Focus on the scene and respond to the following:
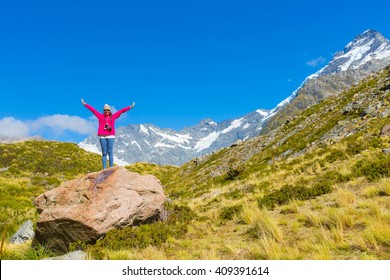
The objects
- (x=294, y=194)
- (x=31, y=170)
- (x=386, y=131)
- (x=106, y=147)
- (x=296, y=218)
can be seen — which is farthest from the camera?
(x=31, y=170)

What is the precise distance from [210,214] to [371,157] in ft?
27.4

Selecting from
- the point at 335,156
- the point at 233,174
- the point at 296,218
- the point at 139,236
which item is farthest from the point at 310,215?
the point at 233,174

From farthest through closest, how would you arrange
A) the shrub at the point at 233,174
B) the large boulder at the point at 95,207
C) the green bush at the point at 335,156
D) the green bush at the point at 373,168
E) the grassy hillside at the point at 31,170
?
the shrub at the point at 233,174 → the grassy hillside at the point at 31,170 → the green bush at the point at 335,156 → the green bush at the point at 373,168 → the large boulder at the point at 95,207

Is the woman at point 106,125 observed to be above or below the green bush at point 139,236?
above

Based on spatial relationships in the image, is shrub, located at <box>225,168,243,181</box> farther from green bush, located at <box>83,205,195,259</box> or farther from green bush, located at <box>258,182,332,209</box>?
green bush, located at <box>83,205,195,259</box>

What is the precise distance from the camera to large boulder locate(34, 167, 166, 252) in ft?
34.4

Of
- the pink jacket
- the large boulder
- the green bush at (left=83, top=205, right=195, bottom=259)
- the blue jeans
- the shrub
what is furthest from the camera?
the shrub

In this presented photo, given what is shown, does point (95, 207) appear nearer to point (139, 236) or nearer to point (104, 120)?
point (139, 236)

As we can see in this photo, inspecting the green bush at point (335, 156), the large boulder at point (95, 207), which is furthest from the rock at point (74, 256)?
the green bush at point (335, 156)

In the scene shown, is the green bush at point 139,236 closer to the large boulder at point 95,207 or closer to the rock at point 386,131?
the large boulder at point 95,207

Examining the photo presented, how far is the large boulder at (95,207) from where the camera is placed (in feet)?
34.4

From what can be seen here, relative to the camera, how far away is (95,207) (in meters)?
10.8

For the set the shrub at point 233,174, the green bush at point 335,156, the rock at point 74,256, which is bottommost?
the rock at point 74,256

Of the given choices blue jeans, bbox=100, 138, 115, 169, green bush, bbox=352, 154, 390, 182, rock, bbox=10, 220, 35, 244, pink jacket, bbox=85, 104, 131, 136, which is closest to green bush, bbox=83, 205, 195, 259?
rock, bbox=10, 220, 35, 244
